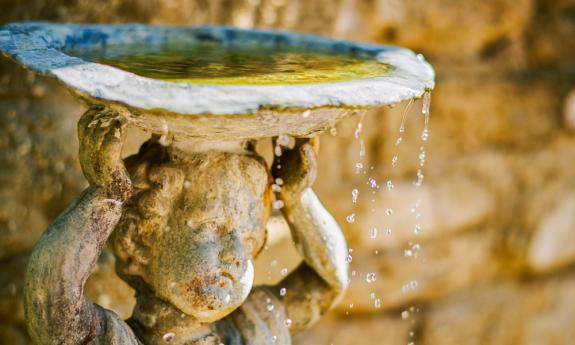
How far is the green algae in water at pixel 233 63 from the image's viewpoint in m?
1.30

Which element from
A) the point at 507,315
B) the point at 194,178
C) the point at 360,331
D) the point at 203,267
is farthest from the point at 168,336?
the point at 507,315

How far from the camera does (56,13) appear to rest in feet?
6.40

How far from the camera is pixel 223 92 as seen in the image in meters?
1.05

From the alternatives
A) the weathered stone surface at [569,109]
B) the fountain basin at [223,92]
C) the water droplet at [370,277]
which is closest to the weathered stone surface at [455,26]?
the weathered stone surface at [569,109]

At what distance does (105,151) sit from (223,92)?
26 centimetres

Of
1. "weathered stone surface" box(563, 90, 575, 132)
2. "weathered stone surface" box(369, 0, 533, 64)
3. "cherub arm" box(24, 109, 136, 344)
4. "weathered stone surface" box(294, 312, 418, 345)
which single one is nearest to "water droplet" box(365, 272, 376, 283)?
"weathered stone surface" box(294, 312, 418, 345)

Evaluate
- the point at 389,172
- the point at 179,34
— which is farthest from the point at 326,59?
the point at 389,172

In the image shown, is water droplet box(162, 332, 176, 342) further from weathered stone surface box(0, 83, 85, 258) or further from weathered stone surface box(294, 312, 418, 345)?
weathered stone surface box(294, 312, 418, 345)

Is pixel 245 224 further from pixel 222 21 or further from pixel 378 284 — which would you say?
pixel 378 284

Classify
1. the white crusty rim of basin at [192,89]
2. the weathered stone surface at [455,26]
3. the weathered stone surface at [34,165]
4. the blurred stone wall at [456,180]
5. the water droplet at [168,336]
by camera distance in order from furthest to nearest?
the weathered stone surface at [455,26], the blurred stone wall at [456,180], the weathered stone surface at [34,165], the water droplet at [168,336], the white crusty rim of basin at [192,89]

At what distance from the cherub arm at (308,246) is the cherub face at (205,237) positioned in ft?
0.36

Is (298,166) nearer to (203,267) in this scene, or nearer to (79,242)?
(203,267)

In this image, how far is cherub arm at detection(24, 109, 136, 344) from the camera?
4.04 ft

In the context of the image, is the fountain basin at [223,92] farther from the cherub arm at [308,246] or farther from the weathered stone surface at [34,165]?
the weathered stone surface at [34,165]
